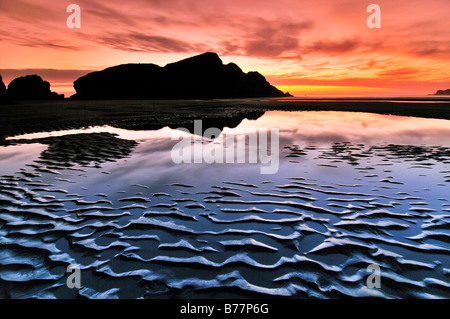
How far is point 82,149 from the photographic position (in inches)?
579

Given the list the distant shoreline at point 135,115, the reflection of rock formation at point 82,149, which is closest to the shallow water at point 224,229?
the reflection of rock formation at point 82,149

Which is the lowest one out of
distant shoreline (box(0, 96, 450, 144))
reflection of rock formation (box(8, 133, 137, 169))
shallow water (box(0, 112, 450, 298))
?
shallow water (box(0, 112, 450, 298))

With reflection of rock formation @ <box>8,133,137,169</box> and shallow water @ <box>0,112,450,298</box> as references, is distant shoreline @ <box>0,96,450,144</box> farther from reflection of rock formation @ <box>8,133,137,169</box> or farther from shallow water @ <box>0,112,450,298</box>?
shallow water @ <box>0,112,450,298</box>

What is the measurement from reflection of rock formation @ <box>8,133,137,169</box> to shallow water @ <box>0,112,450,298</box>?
2.28ft

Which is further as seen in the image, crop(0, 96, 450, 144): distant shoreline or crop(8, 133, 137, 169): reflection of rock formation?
crop(0, 96, 450, 144): distant shoreline

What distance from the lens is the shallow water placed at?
13.9 feet

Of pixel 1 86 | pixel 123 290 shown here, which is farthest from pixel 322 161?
pixel 1 86

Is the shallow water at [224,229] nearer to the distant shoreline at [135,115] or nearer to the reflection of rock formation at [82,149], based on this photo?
the reflection of rock formation at [82,149]

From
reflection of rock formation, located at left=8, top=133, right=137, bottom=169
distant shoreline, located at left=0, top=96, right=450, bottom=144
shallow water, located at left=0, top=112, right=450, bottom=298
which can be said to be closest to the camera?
shallow water, located at left=0, top=112, right=450, bottom=298

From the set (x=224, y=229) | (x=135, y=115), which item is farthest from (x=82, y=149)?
(x=135, y=115)

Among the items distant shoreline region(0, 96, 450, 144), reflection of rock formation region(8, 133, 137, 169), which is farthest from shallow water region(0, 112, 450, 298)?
distant shoreline region(0, 96, 450, 144)

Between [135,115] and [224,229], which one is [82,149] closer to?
[224,229]

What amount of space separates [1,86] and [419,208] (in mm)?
114311

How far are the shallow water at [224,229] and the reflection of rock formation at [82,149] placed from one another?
27.4 inches
